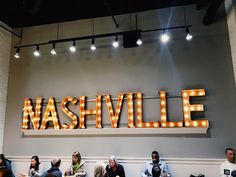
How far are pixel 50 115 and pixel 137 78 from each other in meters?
2.29

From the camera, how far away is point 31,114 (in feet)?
17.6

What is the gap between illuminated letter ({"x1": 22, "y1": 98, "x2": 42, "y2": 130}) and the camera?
529 centimetres

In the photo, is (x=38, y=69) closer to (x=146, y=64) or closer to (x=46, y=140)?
(x=46, y=140)

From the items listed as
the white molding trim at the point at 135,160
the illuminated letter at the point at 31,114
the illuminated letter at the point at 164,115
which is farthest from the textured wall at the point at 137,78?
the illuminated letter at the point at 31,114

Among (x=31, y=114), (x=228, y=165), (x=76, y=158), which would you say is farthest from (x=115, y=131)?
(x=228, y=165)

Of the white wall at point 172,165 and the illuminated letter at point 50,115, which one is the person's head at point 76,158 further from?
the illuminated letter at point 50,115

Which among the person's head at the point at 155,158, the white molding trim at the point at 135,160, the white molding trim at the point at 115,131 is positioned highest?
the white molding trim at the point at 115,131

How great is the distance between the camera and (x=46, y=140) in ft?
17.3

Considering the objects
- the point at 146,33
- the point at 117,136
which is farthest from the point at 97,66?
the point at 117,136

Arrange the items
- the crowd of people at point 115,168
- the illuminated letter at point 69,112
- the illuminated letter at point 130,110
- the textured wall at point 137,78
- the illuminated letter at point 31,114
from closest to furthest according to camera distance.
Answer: the crowd of people at point 115,168
the textured wall at point 137,78
the illuminated letter at point 130,110
the illuminated letter at point 69,112
the illuminated letter at point 31,114

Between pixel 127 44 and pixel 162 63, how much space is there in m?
0.92

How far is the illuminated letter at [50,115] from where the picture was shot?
516cm

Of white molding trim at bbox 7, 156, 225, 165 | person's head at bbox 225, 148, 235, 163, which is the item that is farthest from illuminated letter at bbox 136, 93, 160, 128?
person's head at bbox 225, 148, 235, 163

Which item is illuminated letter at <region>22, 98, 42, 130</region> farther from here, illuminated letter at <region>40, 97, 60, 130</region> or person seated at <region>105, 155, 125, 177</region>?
person seated at <region>105, 155, 125, 177</region>
